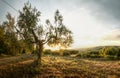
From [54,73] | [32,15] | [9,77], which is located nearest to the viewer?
[9,77]

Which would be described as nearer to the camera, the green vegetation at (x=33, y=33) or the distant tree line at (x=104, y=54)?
the green vegetation at (x=33, y=33)

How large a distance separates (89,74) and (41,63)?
478 inches

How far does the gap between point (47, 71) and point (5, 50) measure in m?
42.6

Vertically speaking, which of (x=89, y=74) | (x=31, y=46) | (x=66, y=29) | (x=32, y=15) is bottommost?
(x=89, y=74)

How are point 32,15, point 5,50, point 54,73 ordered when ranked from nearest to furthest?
point 54,73
point 32,15
point 5,50

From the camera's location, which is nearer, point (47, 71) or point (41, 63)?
point (47, 71)

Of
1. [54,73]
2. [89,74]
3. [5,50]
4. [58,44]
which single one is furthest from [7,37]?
[5,50]

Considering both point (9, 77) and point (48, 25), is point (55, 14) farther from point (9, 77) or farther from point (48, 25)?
point (9, 77)

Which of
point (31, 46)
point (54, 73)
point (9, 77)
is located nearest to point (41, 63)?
point (31, 46)

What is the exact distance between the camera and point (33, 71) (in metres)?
37.8

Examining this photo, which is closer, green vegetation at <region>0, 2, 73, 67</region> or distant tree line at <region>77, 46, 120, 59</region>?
green vegetation at <region>0, 2, 73, 67</region>

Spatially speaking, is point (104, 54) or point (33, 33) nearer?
point (33, 33)

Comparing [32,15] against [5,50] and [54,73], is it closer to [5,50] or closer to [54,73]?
[54,73]

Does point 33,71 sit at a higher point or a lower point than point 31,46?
lower
